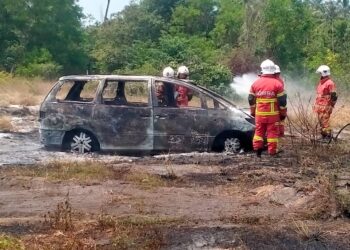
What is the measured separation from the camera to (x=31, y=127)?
1611 cm

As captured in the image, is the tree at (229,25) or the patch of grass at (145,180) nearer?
the patch of grass at (145,180)

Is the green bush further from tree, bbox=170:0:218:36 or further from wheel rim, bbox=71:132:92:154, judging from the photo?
wheel rim, bbox=71:132:92:154

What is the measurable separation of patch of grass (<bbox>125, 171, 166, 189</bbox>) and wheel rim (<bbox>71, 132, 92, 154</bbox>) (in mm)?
2622

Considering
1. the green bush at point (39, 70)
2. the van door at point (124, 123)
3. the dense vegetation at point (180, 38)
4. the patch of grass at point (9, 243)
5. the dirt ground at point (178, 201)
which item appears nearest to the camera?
the patch of grass at point (9, 243)

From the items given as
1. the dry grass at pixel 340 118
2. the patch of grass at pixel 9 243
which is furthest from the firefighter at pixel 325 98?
the patch of grass at pixel 9 243

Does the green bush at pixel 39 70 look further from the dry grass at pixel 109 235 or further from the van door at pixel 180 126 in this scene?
the dry grass at pixel 109 235

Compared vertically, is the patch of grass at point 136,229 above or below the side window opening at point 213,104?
below

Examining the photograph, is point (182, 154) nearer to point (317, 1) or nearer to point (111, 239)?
point (111, 239)

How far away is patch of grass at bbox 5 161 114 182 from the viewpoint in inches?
351

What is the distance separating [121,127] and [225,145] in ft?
6.00

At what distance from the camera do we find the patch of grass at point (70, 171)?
8.91 m

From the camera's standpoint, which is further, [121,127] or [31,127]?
[31,127]

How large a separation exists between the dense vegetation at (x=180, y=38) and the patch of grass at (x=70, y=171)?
16379 millimetres

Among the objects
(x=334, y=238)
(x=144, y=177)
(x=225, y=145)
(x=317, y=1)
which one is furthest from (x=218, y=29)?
(x=334, y=238)
